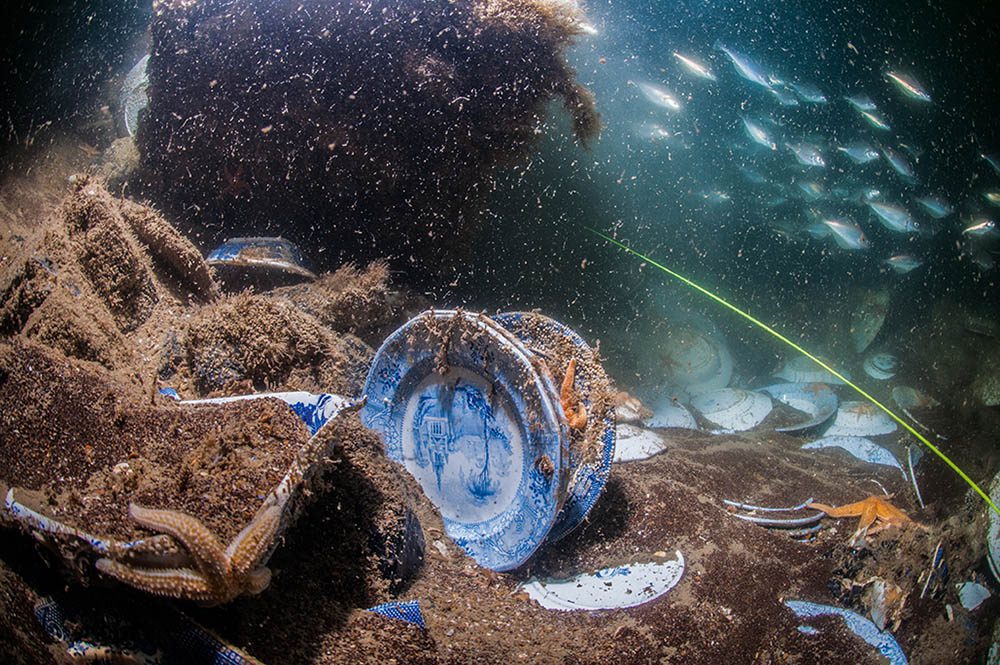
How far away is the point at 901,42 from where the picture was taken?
12086 millimetres

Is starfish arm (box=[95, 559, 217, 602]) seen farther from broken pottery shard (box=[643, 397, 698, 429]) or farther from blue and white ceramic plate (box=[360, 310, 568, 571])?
broken pottery shard (box=[643, 397, 698, 429])

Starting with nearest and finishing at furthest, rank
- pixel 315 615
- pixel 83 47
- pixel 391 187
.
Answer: pixel 315 615 < pixel 391 187 < pixel 83 47

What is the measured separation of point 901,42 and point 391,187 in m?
15.1

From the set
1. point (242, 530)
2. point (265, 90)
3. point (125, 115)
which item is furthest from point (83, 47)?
point (242, 530)

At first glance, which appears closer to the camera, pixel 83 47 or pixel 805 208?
pixel 83 47

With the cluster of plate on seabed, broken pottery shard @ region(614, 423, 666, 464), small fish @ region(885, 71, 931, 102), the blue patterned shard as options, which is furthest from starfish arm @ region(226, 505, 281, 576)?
small fish @ region(885, 71, 931, 102)

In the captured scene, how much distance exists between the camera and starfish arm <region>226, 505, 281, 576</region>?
1357 mm

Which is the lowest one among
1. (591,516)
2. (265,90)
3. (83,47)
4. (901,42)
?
(591,516)

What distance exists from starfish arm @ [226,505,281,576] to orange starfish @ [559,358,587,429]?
1766mm

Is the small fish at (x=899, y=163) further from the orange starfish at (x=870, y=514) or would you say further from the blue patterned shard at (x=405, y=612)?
the blue patterned shard at (x=405, y=612)

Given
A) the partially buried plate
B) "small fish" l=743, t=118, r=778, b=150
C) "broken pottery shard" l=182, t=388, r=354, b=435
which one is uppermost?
"small fish" l=743, t=118, r=778, b=150

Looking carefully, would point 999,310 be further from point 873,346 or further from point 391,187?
point 391,187

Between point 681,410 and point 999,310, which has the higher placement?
point 999,310

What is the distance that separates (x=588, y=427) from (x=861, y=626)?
1856 mm
